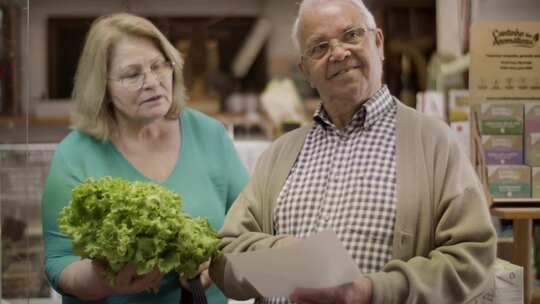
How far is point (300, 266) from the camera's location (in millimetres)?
1454

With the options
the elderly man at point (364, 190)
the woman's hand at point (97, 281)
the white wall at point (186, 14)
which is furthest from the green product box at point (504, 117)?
the white wall at point (186, 14)

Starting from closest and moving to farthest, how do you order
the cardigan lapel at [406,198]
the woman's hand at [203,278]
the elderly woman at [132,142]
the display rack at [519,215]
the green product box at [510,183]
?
1. the cardigan lapel at [406,198]
2. the woman's hand at [203,278]
3. the elderly woman at [132,142]
4. the display rack at [519,215]
5. the green product box at [510,183]

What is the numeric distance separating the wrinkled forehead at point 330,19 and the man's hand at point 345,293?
0.55 meters

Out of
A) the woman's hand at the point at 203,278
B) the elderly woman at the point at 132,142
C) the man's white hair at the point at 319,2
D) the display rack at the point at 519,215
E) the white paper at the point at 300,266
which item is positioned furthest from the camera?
the display rack at the point at 519,215

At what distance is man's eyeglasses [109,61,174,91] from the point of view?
6.61 feet

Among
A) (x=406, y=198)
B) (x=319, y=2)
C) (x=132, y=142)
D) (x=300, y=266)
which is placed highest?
(x=319, y=2)

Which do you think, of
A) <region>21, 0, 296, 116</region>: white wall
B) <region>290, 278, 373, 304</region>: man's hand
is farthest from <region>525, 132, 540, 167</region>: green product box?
<region>21, 0, 296, 116</region>: white wall

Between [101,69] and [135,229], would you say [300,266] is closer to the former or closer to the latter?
[135,229]

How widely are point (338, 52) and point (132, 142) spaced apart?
76cm

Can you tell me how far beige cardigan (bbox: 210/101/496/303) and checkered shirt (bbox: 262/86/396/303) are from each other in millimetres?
33

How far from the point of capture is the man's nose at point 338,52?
1618 millimetres

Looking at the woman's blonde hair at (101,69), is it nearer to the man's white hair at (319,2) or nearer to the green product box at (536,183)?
the man's white hair at (319,2)

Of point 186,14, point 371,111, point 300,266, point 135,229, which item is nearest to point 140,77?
point 135,229

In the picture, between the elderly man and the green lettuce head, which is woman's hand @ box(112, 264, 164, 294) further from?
the elderly man
